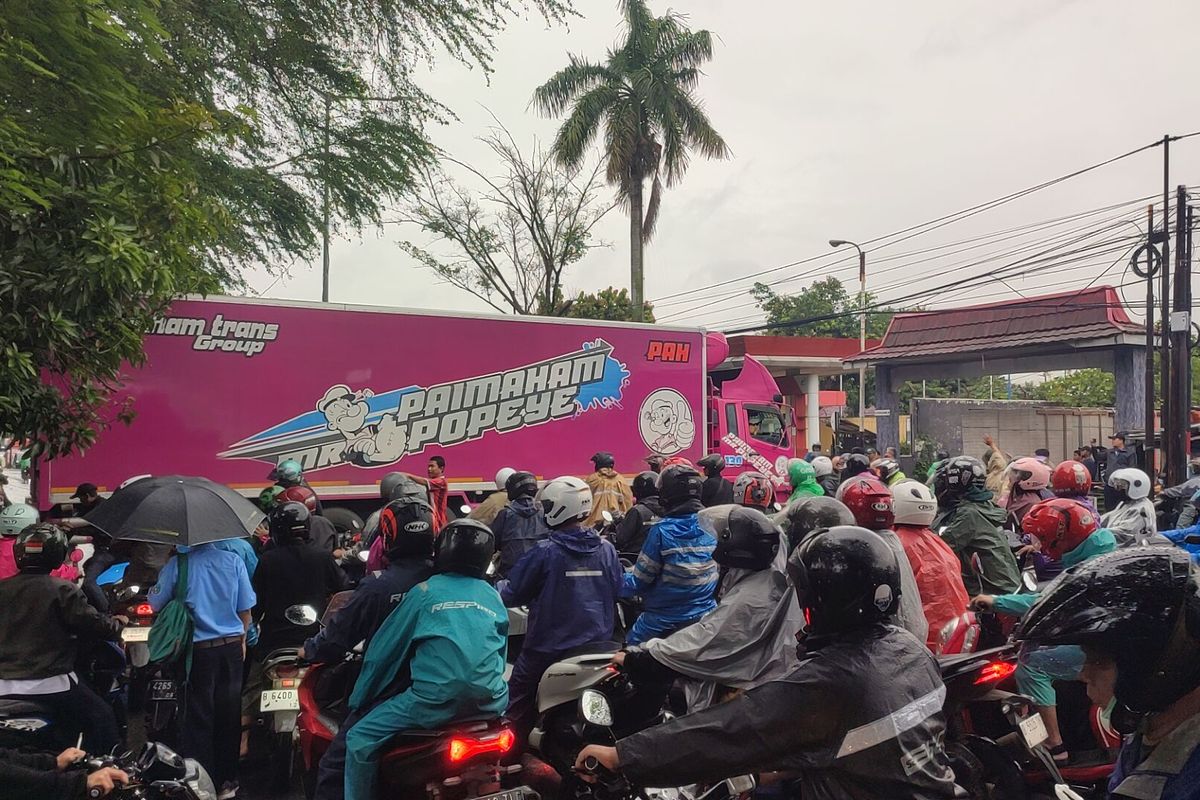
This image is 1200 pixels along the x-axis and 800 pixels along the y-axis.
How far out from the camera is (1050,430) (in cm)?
2462

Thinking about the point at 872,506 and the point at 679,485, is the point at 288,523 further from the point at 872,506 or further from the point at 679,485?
the point at 872,506

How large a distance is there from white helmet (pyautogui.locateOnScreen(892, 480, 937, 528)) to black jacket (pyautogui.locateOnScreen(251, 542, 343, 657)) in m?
3.49

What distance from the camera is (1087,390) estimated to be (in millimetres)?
43688

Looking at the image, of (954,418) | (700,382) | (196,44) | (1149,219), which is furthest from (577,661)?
(954,418)

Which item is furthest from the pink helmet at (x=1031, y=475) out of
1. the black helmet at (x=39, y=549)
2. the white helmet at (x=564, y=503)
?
the black helmet at (x=39, y=549)

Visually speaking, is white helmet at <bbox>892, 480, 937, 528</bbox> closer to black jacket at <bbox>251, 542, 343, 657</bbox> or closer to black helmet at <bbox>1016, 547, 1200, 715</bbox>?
black helmet at <bbox>1016, 547, 1200, 715</bbox>

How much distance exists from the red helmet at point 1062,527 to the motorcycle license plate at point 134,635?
17.6 feet

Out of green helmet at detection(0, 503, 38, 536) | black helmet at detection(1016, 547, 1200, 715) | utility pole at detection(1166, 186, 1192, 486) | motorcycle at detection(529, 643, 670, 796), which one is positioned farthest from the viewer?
utility pole at detection(1166, 186, 1192, 486)

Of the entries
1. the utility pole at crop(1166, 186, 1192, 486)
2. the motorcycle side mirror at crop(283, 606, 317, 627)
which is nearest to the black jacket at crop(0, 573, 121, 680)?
the motorcycle side mirror at crop(283, 606, 317, 627)

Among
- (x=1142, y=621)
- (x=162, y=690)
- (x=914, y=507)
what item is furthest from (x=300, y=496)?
(x=1142, y=621)

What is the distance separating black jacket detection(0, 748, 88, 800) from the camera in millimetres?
3096

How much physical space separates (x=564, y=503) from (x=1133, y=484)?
15.1 feet

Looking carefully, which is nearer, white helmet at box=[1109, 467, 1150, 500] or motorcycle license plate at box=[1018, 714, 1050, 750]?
motorcycle license plate at box=[1018, 714, 1050, 750]

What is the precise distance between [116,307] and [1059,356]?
2383cm
